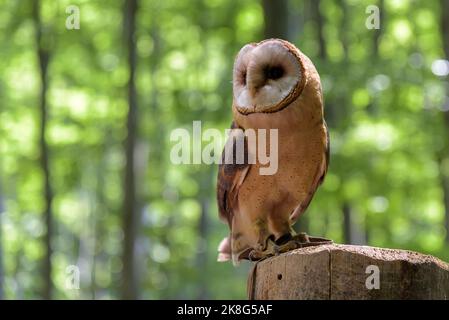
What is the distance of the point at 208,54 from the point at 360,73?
844cm

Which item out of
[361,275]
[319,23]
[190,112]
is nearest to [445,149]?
[319,23]

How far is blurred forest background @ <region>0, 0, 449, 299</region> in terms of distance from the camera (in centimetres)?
919

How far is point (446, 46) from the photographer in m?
7.28

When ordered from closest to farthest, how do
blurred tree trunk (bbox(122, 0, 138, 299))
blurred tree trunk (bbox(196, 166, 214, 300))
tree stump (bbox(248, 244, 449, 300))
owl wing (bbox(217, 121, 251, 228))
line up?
tree stump (bbox(248, 244, 449, 300)) → owl wing (bbox(217, 121, 251, 228)) → blurred tree trunk (bbox(122, 0, 138, 299)) → blurred tree trunk (bbox(196, 166, 214, 300))

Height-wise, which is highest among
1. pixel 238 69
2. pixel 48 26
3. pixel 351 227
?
pixel 48 26

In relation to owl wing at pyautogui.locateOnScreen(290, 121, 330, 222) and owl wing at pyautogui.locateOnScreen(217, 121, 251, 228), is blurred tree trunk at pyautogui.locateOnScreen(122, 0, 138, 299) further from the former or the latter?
owl wing at pyautogui.locateOnScreen(290, 121, 330, 222)

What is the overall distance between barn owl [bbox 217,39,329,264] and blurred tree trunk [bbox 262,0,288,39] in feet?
12.7

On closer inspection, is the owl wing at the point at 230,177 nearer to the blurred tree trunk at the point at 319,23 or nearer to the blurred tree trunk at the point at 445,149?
the blurred tree trunk at the point at 445,149

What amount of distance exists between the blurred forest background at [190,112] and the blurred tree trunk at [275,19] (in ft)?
0.06

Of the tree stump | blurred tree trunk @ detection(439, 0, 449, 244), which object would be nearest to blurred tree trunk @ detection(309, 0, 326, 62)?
blurred tree trunk @ detection(439, 0, 449, 244)

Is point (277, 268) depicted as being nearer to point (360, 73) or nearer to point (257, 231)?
point (257, 231)

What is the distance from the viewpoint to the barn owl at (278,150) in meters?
3.85

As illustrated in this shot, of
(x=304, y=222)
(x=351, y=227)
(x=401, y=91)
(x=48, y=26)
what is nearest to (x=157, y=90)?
(x=48, y=26)

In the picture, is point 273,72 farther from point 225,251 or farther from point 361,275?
point 361,275
